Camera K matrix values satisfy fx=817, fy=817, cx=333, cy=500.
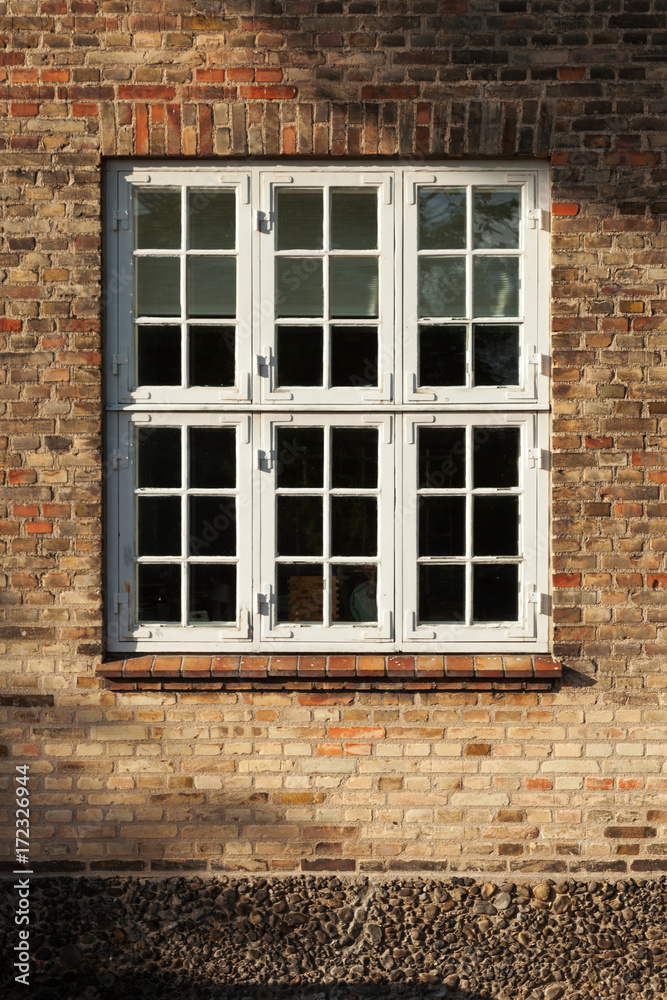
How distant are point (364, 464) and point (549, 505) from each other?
34.1 inches

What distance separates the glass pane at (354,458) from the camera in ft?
12.4

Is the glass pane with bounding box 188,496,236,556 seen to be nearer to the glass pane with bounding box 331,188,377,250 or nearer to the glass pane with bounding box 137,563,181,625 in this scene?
the glass pane with bounding box 137,563,181,625

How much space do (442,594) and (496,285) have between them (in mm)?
1445

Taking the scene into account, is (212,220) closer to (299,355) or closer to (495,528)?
(299,355)

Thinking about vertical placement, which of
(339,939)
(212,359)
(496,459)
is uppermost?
(212,359)

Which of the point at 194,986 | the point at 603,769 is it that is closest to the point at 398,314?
the point at 603,769

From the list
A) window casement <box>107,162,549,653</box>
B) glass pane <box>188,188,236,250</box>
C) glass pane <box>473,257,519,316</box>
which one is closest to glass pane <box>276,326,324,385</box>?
window casement <box>107,162,549,653</box>

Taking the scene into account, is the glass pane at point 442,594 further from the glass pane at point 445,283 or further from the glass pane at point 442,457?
the glass pane at point 445,283

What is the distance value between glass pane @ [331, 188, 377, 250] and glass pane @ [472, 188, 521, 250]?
469 millimetres

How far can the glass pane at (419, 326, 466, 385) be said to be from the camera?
148 inches

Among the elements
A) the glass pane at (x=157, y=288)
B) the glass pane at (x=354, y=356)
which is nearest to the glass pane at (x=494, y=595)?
the glass pane at (x=354, y=356)

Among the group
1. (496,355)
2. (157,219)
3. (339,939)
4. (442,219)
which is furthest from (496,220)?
(339,939)

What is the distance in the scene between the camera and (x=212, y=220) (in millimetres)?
3764

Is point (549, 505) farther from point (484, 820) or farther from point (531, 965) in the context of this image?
point (531, 965)
